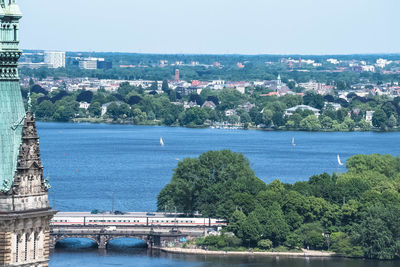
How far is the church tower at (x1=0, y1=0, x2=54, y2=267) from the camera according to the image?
17.6m

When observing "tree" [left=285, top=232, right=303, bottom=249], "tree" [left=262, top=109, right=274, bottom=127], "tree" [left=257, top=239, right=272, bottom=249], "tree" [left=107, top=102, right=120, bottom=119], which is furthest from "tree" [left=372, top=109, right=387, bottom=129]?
"tree" [left=257, top=239, right=272, bottom=249]

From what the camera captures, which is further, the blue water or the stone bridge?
the blue water

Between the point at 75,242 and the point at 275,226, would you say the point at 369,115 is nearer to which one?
the point at 75,242

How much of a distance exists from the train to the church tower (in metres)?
50.1

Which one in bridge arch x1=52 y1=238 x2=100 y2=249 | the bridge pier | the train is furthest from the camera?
the train

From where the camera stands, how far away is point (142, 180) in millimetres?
96625

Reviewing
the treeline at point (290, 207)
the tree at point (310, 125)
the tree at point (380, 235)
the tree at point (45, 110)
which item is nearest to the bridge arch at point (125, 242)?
the treeline at point (290, 207)

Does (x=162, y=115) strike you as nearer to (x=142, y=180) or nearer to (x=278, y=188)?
(x=142, y=180)

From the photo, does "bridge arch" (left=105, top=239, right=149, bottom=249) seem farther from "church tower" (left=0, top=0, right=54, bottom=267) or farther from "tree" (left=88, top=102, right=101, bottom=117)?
"tree" (left=88, top=102, right=101, bottom=117)

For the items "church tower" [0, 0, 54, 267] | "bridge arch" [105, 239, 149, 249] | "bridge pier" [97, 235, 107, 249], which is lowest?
"bridge arch" [105, 239, 149, 249]

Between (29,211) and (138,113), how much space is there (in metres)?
172

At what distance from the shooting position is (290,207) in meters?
67.0

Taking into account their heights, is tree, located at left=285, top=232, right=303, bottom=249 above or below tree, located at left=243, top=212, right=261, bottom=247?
below

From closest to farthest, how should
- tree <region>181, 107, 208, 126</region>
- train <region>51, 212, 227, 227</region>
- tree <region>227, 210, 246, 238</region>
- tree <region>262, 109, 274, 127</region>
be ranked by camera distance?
tree <region>227, 210, 246, 238</region>
train <region>51, 212, 227, 227</region>
tree <region>262, 109, 274, 127</region>
tree <region>181, 107, 208, 126</region>
